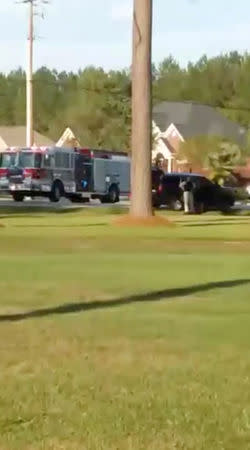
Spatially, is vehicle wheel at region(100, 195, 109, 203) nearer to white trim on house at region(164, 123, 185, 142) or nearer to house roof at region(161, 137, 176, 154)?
house roof at region(161, 137, 176, 154)

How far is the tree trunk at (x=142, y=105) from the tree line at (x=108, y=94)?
6351cm

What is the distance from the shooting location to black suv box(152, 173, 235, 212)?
4941 centimetres

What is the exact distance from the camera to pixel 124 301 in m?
13.9

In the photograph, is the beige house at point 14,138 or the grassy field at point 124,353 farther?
the beige house at point 14,138

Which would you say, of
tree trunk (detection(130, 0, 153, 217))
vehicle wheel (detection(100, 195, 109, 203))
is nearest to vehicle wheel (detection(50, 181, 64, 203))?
vehicle wheel (detection(100, 195, 109, 203))

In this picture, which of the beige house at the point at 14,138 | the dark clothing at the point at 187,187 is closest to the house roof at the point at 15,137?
the beige house at the point at 14,138

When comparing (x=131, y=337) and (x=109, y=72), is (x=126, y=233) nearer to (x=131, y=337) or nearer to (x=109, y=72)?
(x=131, y=337)

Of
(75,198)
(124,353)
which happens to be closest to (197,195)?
(75,198)

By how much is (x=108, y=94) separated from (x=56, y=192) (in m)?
51.9

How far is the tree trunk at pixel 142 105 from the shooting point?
34.2 meters

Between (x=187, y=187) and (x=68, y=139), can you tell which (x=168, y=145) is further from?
(x=187, y=187)

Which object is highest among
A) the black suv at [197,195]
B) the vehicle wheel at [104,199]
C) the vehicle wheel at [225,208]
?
the black suv at [197,195]

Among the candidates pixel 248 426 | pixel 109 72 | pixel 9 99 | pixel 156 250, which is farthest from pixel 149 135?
pixel 9 99

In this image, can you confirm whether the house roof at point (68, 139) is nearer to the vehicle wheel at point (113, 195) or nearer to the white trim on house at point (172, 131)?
the white trim on house at point (172, 131)
